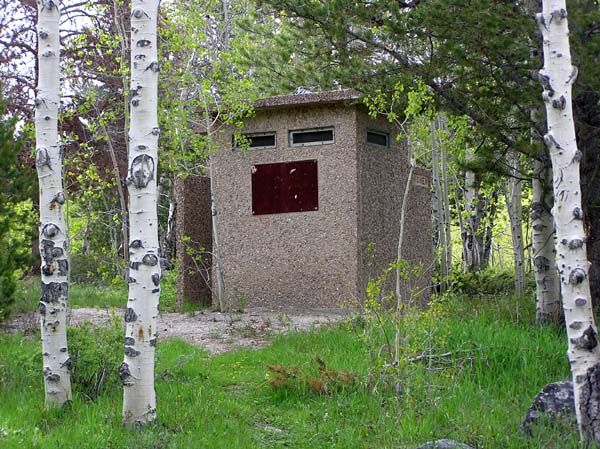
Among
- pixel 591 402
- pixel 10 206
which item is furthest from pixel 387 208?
pixel 591 402

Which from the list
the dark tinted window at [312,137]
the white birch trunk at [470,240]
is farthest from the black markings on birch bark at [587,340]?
the white birch trunk at [470,240]

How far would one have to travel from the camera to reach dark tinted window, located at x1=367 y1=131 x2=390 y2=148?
42.0 ft

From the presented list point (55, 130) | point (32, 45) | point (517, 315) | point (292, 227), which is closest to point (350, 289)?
point (292, 227)

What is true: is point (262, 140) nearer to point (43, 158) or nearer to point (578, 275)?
point (43, 158)

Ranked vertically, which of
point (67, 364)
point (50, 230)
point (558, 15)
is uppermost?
point (558, 15)

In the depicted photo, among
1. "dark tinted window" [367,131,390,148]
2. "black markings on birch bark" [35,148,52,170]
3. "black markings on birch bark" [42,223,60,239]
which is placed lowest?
"black markings on birch bark" [42,223,60,239]

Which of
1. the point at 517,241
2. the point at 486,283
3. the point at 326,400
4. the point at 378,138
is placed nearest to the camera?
the point at 326,400

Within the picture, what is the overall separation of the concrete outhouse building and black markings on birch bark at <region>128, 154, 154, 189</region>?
6530mm

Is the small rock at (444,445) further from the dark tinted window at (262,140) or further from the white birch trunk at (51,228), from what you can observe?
the dark tinted window at (262,140)

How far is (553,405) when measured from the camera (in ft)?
17.6

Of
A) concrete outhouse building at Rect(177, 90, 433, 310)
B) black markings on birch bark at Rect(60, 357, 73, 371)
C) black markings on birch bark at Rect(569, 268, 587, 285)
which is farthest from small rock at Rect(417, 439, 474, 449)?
concrete outhouse building at Rect(177, 90, 433, 310)

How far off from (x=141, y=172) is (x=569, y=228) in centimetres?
295

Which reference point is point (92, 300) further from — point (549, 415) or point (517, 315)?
point (549, 415)

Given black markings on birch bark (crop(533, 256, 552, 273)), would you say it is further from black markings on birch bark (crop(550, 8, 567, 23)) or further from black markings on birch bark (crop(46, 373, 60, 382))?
black markings on birch bark (crop(46, 373, 60, 382))
